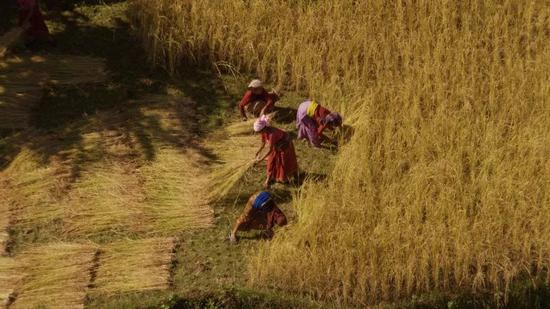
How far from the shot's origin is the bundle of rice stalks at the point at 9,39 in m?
10.6

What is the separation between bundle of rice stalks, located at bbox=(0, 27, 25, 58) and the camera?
1063 centimetres

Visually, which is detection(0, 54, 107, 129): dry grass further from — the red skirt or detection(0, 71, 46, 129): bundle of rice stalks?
the red skirt

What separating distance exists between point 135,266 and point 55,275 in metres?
0.67

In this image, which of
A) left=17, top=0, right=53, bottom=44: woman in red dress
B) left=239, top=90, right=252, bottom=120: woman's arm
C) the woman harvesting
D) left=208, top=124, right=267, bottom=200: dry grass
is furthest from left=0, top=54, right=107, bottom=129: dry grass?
the woman harvesting

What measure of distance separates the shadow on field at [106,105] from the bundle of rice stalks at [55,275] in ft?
3.66

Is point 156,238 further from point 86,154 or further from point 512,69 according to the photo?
point 512,69

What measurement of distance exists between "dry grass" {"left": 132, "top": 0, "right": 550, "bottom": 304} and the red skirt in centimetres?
24

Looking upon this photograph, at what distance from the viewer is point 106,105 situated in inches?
387

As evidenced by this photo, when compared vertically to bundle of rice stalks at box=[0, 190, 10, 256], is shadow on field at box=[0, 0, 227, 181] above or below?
above

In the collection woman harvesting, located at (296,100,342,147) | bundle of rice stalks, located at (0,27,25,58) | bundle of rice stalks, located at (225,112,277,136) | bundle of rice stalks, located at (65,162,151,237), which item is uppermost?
bundle of rice stalks, located at (0,27,25,58)

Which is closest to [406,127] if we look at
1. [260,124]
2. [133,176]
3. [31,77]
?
[260,124]

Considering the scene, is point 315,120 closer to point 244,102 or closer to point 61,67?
point 244,102

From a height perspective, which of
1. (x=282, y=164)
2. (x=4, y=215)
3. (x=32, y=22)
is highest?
(x=32, y=22)

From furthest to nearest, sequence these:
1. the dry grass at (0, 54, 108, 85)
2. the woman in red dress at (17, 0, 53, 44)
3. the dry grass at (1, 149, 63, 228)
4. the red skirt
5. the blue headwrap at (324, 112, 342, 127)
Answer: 1. the woman in red dress at (17, 0, 53, 44)
2. the dry grass at (0, 54, 108, 85)
3. the blue headwrap at (324, 112, 342, 127)
4. the red skirt
5. the dry grass at (1, 149, 63, 228)
